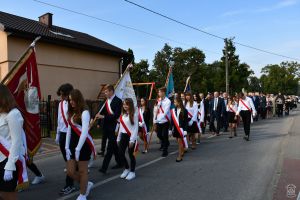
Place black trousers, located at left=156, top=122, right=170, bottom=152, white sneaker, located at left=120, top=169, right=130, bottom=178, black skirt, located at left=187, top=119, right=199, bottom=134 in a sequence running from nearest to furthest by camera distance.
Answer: white sneaker, located at left=120, top=169, right=130, bottom=178
black trousers, located at left=156, top=122, right=170, bottom=152
black skirt, located at left=187, top=119, right=199, bottom=134

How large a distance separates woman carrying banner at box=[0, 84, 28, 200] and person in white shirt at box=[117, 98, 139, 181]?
3.34m

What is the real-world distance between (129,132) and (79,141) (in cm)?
196

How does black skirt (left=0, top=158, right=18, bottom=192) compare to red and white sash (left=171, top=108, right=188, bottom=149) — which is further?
red and white sash (left=171, top=108, right=188, bottom=149)

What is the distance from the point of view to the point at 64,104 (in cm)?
661

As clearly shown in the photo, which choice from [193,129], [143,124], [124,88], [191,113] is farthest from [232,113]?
[124,88]

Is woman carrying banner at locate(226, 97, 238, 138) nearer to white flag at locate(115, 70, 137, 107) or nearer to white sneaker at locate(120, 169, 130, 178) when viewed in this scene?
white flag at locate(115, 70, 137, 107)

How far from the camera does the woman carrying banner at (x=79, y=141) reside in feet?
18.0

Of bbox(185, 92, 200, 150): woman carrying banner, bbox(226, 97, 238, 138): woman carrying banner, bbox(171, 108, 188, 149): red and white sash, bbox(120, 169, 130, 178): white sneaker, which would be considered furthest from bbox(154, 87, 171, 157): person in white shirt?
bbox(226, 97, 238, 138): woman carrying banner

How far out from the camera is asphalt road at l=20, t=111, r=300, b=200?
6078 millimetres

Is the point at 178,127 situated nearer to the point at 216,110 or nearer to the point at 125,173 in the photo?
the point at 125,173

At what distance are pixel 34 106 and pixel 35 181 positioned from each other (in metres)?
1.44

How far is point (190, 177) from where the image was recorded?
7328 millimetres

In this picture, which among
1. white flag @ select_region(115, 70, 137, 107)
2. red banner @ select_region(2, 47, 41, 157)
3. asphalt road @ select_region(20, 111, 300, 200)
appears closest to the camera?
asphalt road @ select_region(20, 111, 300, 200)

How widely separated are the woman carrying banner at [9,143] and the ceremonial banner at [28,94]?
2.34 metres
